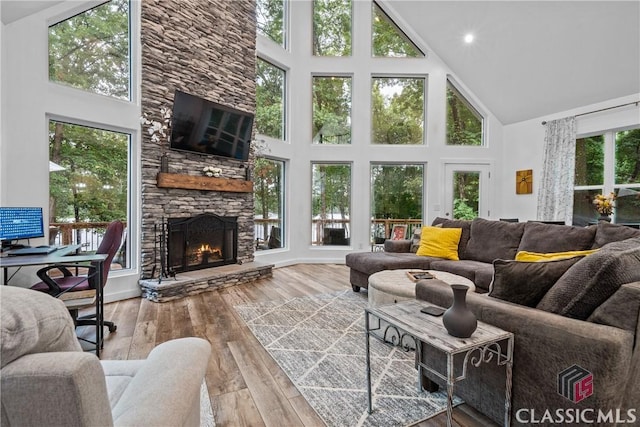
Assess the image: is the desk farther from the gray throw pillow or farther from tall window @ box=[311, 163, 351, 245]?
tall window @ box=[311, 163, 351, 245]

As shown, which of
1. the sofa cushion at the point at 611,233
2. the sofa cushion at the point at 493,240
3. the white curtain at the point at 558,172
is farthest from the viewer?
the white curtain at the point at 558,172

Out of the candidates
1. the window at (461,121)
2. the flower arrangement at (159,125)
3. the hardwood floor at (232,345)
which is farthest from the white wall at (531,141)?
the flower arrangement at (159,125)

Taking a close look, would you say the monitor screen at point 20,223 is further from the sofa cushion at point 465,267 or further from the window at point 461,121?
the window at point 461,121

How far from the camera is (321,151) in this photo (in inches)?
250

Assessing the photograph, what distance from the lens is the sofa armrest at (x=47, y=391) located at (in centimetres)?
58

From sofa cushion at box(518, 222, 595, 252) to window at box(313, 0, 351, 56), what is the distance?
4783 mm

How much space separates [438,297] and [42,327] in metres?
1.70

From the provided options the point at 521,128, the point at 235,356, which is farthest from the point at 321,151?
the point at 235,356

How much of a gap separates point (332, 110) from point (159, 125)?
11.4ft

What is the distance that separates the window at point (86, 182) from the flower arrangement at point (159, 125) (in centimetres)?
29

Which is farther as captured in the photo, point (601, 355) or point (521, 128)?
point (521, 128)

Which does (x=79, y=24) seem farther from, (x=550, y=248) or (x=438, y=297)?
(x=550, y=248)

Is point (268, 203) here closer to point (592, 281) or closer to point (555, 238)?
point (555, 238)

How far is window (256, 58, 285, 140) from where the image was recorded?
225 inches
